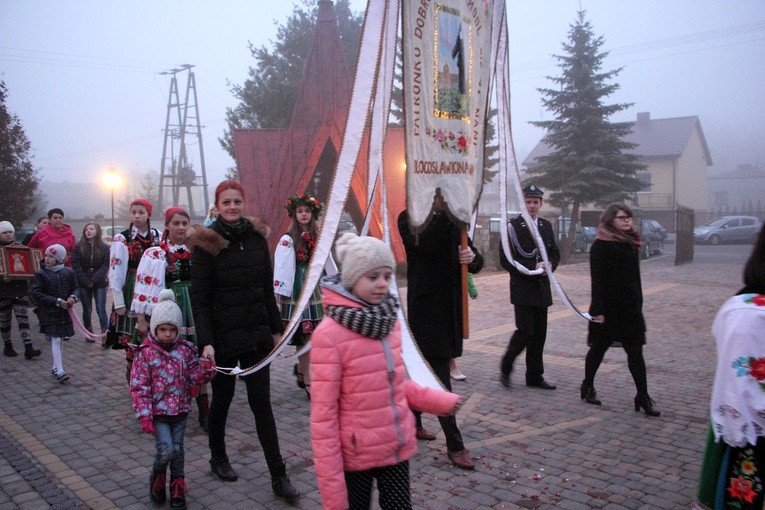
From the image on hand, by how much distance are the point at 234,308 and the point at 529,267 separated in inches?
134

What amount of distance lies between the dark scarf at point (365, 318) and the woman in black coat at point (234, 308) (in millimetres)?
1469

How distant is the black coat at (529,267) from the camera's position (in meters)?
6.15

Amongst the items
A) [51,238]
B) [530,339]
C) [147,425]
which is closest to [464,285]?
[147,425]

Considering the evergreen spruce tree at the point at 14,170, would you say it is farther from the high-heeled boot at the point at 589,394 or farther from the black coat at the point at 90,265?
the high-heeled boot at the point at 589,394

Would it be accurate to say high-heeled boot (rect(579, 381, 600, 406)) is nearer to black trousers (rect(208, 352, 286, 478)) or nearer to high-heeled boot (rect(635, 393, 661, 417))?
high-heeled boot (rect(635, 393, 661, 417))

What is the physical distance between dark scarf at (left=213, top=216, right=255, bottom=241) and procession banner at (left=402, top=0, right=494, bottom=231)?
1.07 metres

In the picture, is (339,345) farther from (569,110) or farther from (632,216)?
(569,110)

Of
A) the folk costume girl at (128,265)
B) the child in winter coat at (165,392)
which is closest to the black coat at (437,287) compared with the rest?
the child in winter coat at (165,392)

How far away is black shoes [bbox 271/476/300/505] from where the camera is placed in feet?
12.6

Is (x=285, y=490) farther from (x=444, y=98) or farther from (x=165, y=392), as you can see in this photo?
(x=444, y=98)

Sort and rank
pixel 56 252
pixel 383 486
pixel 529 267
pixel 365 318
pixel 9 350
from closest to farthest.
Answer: pixel 365 318, pixel 383 486, pixel 529 267, pixel 56 252, pixel 9 350

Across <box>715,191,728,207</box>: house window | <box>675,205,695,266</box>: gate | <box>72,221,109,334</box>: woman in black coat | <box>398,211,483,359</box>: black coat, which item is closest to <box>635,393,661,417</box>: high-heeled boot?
<box>398,211,483,359</box>: black coat

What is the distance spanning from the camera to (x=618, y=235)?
541 centimetres

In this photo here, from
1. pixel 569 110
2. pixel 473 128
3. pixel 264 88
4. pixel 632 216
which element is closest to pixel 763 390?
pixel 473 128
